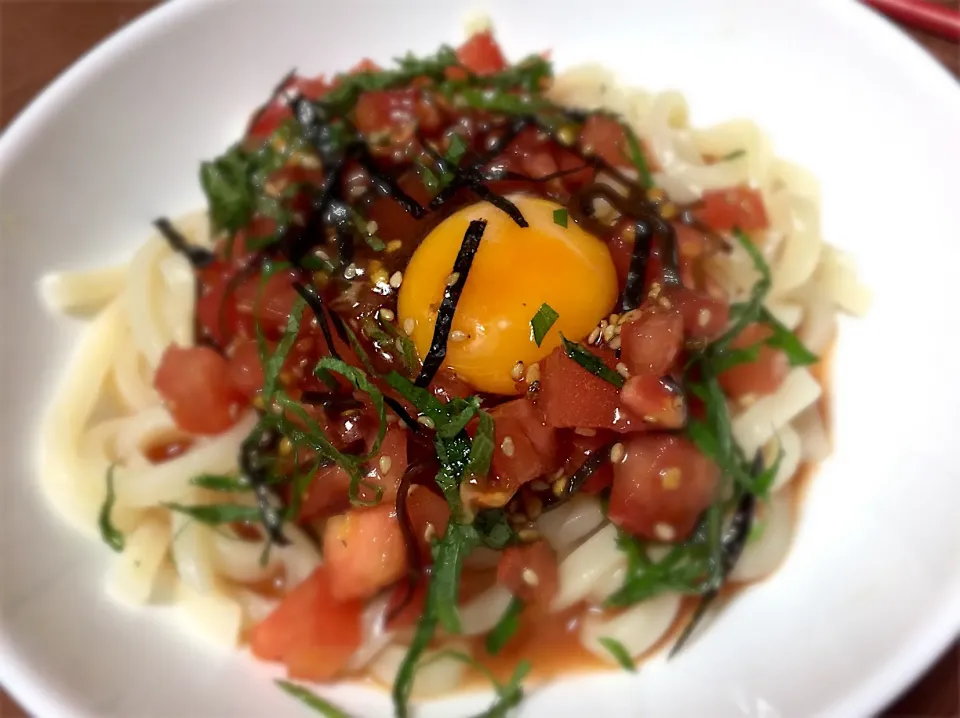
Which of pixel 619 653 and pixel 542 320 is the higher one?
pixel 542 320

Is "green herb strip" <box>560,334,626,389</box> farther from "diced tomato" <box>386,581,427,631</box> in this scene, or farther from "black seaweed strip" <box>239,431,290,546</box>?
"black seaweed strip" <box>239,431,290,546</box>

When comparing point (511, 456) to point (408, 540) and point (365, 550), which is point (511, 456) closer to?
point (408, 540)

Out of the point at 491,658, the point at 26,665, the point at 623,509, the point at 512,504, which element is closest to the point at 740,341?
the point at 623,509

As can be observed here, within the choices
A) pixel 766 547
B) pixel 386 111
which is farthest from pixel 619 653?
pixel 386 111

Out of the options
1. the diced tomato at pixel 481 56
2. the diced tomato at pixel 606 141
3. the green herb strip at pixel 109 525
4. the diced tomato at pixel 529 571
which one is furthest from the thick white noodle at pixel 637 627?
the diced tomato at pixel 481 56

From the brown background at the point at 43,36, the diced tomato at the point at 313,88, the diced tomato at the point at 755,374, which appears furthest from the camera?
the brown background at the point at 43,36

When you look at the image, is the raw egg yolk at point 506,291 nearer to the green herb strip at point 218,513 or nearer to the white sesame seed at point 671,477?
the white sesame seed at point 671,477
